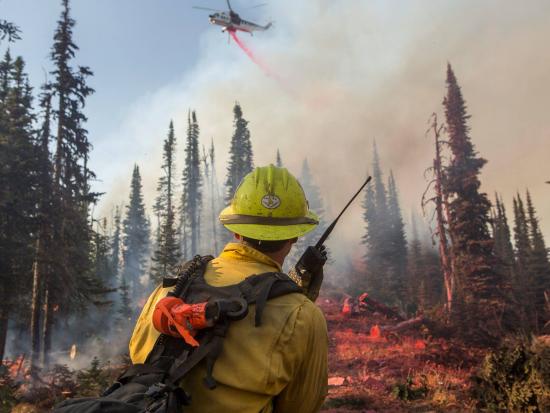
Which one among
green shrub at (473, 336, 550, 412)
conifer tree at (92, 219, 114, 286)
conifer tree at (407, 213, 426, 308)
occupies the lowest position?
green shrub at (473, 336, 550, 412)

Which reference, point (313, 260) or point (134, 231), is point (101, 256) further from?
point (313, 260)

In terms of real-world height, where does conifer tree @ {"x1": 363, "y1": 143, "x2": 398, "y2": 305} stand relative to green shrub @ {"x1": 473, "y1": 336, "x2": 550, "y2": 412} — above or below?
above

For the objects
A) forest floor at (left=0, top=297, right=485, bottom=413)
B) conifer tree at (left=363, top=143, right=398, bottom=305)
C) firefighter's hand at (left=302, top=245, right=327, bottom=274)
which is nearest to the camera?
firefighter's hand at (left=302, top=245, right=327, bottom=274)

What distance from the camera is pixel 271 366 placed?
187 cm

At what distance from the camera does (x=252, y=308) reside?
1954mm

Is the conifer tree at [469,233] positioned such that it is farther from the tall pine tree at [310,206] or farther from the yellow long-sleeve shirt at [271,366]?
the tall pine tree at [310,206]

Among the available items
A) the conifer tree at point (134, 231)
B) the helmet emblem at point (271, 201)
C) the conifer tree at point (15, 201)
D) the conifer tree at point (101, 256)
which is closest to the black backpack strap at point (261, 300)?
the helmet emblem at point (271, 201)

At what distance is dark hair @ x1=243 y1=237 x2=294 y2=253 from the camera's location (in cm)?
241

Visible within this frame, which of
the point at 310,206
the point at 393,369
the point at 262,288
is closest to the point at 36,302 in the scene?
the point at 393,369

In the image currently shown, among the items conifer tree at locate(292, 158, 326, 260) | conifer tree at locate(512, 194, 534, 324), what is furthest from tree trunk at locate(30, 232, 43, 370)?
conifer tree at locate(292, 158, 326, 260)

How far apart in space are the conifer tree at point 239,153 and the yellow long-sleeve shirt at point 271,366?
53.2m

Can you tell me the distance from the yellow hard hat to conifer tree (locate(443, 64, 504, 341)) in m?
19.8

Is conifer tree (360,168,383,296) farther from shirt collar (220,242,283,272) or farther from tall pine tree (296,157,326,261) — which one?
shirt collar (220,242,283,272)

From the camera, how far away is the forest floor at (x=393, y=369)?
33.4 ft
